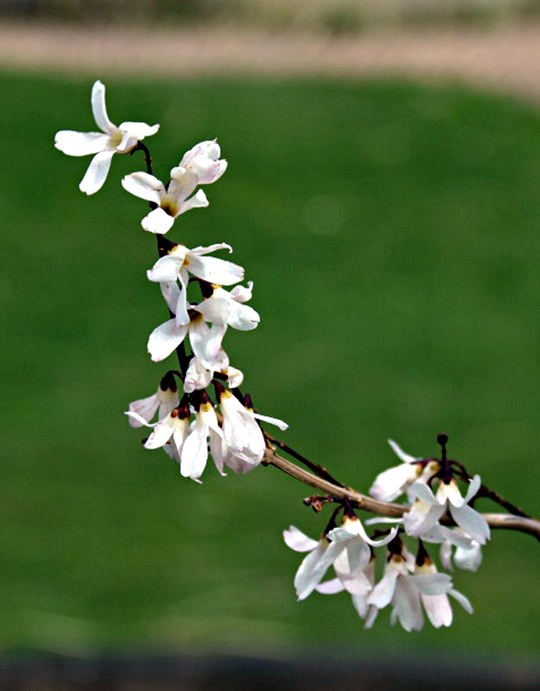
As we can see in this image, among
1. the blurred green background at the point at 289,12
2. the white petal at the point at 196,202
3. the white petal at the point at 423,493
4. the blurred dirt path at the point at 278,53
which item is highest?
the blurred green background at the point at 289,12

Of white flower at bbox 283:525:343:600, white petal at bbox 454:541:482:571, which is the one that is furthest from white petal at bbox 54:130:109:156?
white petal at bbox 454:541:482:571

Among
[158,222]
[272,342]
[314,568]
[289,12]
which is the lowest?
[314,568]

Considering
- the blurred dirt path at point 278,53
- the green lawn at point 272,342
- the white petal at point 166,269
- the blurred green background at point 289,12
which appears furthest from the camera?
the blurred green background at point 289,12

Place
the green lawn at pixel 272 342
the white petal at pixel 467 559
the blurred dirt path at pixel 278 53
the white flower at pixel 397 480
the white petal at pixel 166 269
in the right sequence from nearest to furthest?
the white petal at pixel 166 269
the white flower at pixel 397 480
the white petal at pixel 467 559
the green lawn at pixel 272 342
the blurred dirt path at pixel 278 53

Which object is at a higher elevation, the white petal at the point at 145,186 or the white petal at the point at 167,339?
the white petal at the point at 145,186

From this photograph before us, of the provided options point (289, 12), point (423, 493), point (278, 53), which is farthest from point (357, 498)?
point (289, 12)

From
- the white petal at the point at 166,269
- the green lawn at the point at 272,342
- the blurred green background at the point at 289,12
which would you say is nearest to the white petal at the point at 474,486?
the white petal at the point at 166,269

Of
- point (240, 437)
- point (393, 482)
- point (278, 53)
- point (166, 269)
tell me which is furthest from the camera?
point (278, 53)

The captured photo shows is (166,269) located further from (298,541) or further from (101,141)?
(298,541)

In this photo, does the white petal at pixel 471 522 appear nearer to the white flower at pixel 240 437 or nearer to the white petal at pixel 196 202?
the white flower at pixel 240 437
